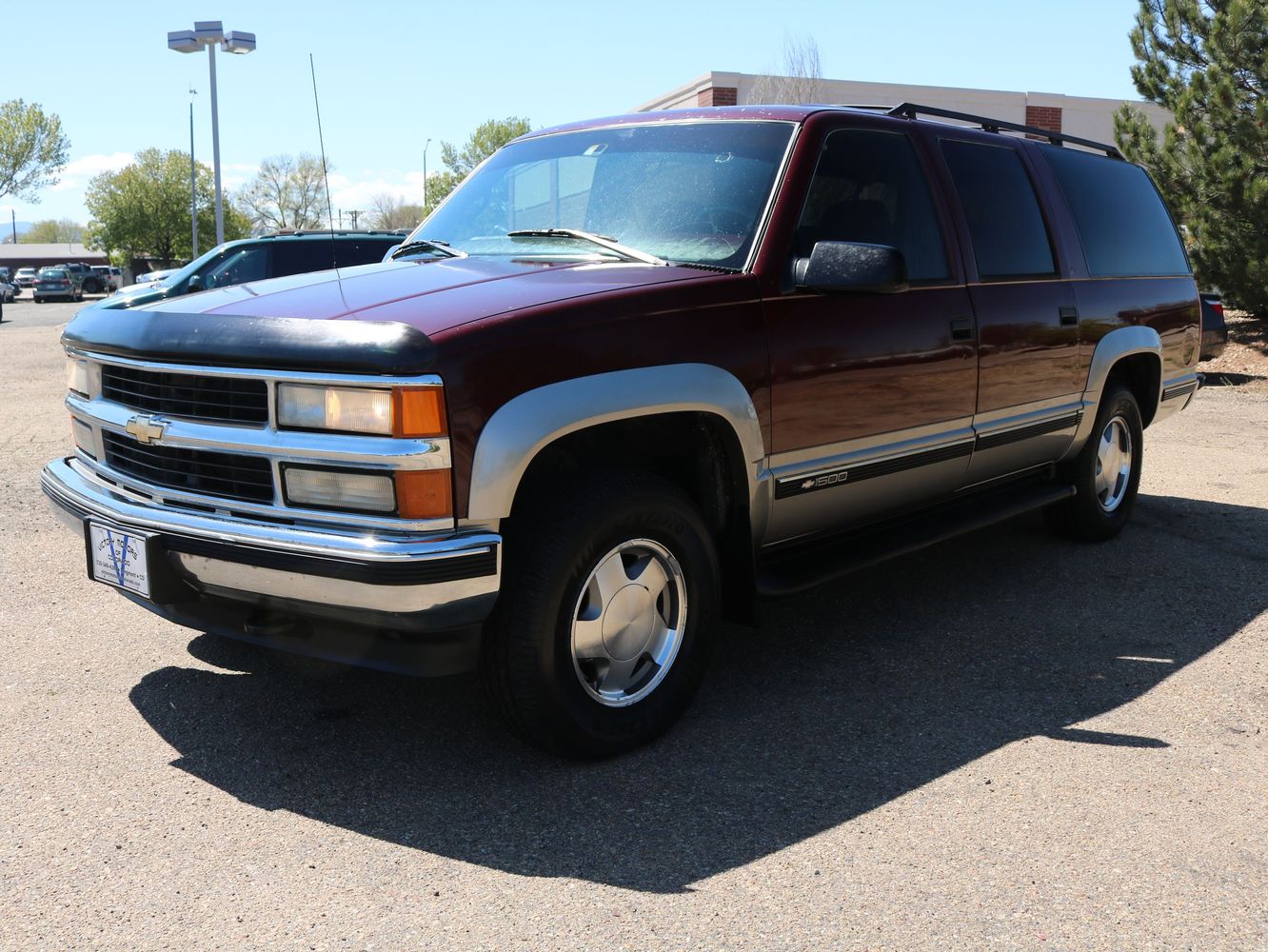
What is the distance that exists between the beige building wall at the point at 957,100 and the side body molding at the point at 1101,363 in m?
25.5

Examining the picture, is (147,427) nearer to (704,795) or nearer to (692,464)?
(692,464)

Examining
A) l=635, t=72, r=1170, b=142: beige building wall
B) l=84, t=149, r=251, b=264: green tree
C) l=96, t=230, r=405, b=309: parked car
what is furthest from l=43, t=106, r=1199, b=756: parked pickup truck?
l=84, t=149, r=251, b=264: green tree

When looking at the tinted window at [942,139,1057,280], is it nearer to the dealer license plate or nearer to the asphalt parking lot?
the asphalt parking lot

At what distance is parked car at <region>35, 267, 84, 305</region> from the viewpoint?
49.8m

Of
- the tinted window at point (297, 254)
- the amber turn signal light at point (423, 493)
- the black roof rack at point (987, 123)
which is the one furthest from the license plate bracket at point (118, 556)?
the tinted window at point (297, 254)

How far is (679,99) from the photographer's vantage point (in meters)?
34.2

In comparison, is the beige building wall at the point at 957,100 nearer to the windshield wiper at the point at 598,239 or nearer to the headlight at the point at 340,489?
the windshield wiper at the point at 598,239

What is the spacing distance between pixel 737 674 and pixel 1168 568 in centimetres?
273

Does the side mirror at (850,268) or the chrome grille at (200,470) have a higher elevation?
the side mirror at (850,268)

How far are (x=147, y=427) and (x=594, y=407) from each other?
134cm

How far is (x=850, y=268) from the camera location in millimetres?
3785

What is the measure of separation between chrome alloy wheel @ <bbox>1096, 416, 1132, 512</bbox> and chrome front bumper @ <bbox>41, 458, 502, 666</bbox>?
4190 mm

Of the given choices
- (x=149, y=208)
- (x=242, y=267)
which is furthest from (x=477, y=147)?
(x=242, y=267)

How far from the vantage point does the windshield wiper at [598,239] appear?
3941mm
